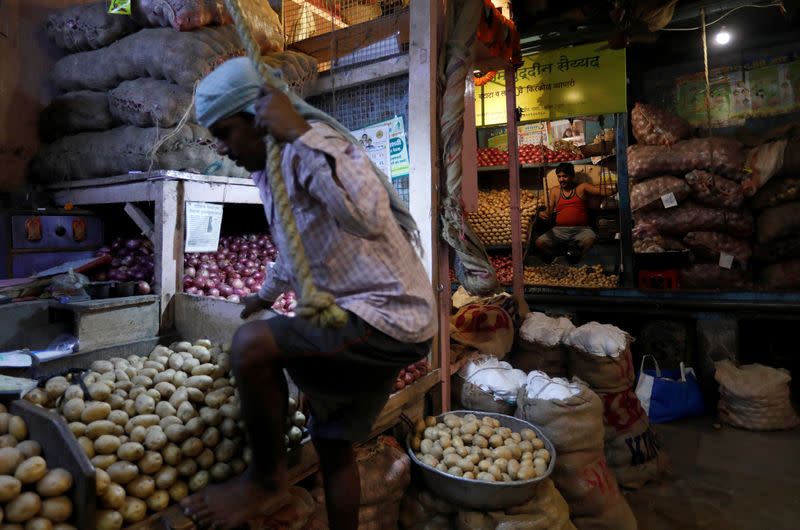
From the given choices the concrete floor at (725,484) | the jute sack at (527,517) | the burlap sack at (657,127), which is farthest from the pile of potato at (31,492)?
the burlap sack at (657,127)

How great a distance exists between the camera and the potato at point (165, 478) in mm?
1836

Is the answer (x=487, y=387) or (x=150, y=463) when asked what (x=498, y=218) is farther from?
(x=150, y=463)

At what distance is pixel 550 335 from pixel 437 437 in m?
1.63

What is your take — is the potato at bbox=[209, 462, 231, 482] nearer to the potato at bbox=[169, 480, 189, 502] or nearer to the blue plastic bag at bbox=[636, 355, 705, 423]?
the potato at bbox=[169, 480, 189, 502]

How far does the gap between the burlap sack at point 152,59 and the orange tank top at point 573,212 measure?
17.1 feet

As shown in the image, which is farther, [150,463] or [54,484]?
[150,463]

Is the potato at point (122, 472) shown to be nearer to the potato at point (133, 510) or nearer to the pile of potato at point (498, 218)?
the potato at point (133, 510)

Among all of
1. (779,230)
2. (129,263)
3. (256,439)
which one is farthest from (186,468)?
(779,230)

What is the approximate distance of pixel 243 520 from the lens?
1787 mm

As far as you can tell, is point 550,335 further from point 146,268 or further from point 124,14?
point 124,14

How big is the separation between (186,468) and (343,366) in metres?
0.76

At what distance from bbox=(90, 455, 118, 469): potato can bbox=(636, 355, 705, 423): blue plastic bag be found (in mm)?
4660

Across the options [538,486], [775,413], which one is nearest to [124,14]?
[538,486]

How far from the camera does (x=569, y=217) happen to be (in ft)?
24.3
